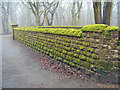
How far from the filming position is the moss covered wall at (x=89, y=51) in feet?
16.4

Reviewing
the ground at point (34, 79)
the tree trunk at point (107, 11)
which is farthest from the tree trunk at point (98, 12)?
the ground at point (34, 79)

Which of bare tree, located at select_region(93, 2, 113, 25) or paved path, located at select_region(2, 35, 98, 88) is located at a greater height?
bare tree, located at select_region(93, 2, 113, 25)

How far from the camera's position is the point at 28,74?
21.3 ft

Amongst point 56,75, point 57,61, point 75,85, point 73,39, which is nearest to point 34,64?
point 57,61

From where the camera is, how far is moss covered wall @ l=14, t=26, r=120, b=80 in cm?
501

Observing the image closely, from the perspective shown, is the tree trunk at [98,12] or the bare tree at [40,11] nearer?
the tree trunk at [98,12]

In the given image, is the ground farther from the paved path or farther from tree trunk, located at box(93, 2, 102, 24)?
tree trunk, located at box(93, 2, 102, 24)

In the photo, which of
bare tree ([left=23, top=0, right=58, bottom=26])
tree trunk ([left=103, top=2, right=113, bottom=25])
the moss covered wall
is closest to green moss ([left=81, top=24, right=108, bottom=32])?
the moss covered wall

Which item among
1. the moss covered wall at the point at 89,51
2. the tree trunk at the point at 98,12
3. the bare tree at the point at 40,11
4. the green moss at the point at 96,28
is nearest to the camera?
the moss covered wall at the point at 89,51

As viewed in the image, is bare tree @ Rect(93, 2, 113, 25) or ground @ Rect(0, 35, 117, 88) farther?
bare tree @ Rect(93, 2, 113, 25)

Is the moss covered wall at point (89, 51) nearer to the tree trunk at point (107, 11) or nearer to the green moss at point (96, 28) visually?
the green moss at point (96, 28)

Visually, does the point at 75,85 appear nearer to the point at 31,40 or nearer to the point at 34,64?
the point at 34,64

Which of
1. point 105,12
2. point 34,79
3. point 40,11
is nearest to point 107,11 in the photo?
point 105,12

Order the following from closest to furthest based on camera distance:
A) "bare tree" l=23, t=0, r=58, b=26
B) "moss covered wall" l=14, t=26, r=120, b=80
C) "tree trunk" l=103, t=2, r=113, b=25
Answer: "moss covered wall" l=14, t=26, r=120, b=80
"tree trunk" l=103, t=2, r=113, b=25
"bare tree" l=23, t=0, r=58, b=26
